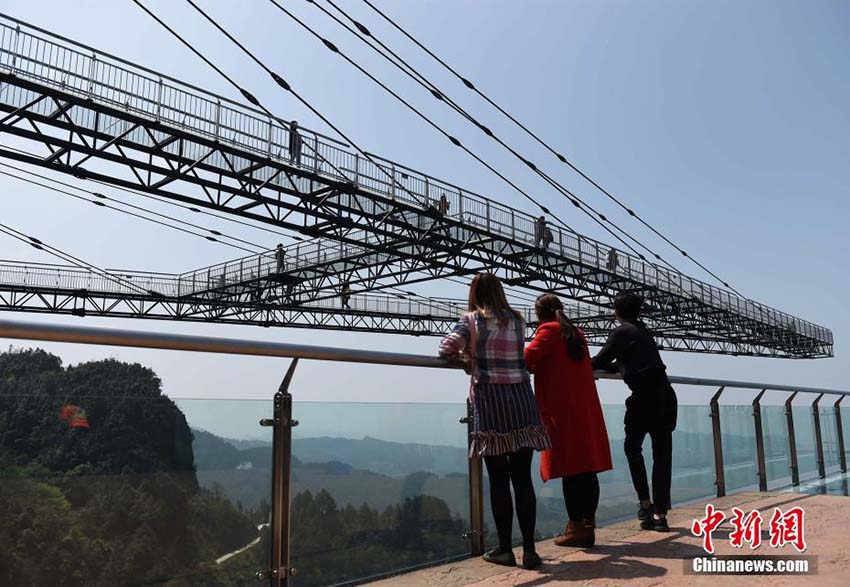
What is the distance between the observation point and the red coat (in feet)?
13.8

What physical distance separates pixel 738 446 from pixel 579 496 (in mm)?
3503

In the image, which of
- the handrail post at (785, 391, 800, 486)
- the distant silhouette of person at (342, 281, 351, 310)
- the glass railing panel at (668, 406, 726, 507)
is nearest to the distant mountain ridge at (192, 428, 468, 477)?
the glass railing panel at (668, 406, 726, 507)

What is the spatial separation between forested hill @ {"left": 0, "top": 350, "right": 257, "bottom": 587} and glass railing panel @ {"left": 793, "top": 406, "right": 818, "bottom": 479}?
751 centimetres

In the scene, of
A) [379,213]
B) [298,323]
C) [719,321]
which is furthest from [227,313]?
[719,321]

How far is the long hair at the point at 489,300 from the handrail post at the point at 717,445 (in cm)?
382

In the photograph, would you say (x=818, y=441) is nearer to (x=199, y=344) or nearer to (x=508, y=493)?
(x=508, y=493)

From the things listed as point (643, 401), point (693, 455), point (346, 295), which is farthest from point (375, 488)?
point (346, 295)

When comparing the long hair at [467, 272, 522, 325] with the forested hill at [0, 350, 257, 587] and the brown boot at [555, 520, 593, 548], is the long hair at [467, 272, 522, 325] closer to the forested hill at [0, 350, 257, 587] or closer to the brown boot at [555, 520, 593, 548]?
the brown boot at [555, 520, 593, 548]

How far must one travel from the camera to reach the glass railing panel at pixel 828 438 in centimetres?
903

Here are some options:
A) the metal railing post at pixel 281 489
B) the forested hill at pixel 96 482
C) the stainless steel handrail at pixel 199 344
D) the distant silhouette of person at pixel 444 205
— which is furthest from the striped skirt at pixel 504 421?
the distant silhouette of person at pixel 444 205

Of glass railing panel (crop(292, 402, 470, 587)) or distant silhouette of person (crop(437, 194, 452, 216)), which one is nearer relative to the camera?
glass railing panel (crop(292, 402, 470, 587))

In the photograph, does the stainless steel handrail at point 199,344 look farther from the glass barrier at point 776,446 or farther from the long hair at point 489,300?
the glass barrier at point 776,446

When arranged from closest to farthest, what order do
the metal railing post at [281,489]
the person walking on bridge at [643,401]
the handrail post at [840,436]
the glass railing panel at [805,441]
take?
the metal railing post at [281,489], the person walking on bridge at [643,401], the glass railing panel at [805,441], the handrail post at [840,436]

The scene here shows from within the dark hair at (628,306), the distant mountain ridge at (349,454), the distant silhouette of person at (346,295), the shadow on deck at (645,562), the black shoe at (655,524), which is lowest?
the shadow on deck at (645,562)
